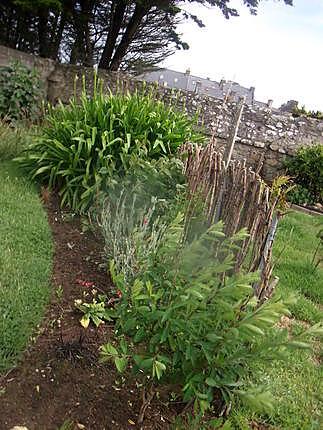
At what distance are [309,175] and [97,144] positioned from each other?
495cm

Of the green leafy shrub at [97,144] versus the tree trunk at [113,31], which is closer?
the green leafy shrub at [97,144]

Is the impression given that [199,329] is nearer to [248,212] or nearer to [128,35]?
[248,212]

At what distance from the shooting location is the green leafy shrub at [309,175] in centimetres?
818

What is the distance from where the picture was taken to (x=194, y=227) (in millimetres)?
2982

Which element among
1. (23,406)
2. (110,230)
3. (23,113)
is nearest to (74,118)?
(110,230)

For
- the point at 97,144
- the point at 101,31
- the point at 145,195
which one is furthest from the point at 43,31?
the point at 145,195

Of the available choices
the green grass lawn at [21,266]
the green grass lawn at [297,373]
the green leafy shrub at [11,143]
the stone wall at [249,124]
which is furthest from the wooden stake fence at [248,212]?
the stone wall at [249,124]

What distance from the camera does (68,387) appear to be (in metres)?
2.17

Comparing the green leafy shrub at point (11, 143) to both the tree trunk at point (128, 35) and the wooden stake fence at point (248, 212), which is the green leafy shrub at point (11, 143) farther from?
the tree trunk at point (128, 35)

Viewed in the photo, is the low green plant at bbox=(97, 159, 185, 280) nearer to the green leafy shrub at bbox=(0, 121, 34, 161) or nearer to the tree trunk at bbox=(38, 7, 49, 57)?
the green leafy shrub at bbox=(0, 121, 34, 161)

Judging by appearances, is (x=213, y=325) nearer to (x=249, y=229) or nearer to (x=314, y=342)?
(x=249, y=229)

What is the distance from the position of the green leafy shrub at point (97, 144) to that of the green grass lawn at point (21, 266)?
1.25ft

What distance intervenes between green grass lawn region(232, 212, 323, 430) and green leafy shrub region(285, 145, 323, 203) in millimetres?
3257

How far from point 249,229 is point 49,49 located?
10628mm
